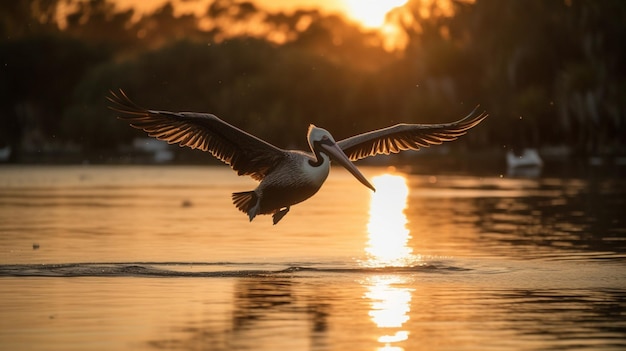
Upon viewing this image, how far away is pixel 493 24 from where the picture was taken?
7819cm

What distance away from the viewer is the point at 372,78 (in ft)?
295

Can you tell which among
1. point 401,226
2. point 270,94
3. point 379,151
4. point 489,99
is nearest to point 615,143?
point 489,99

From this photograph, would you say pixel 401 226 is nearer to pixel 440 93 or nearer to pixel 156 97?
pixel 440 93

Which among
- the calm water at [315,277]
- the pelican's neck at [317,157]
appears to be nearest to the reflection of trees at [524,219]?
the calm water at [315,277]

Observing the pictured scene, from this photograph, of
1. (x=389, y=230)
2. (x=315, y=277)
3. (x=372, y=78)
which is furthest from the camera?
(x=372, y=78)

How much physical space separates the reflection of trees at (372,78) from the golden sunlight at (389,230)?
2876 cm

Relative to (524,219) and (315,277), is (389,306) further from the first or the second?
(524,219)

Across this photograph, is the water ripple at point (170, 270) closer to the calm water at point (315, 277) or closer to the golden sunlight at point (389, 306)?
the calm water at point (315, 277)

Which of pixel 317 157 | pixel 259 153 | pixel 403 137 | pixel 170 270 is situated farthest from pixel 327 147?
pixel 403 137

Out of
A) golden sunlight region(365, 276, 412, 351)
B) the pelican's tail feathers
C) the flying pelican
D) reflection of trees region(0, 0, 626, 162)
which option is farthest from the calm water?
reflection of trees region(0, 0, 626, 162)

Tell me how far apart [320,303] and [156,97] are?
291 feet

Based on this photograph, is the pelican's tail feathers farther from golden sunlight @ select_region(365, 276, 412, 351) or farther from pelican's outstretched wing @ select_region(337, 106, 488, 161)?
golden sunlight @ select_region(365, 276, 412, 351)

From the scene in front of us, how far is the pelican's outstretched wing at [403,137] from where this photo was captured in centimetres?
1980

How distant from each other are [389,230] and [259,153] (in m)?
8.37
